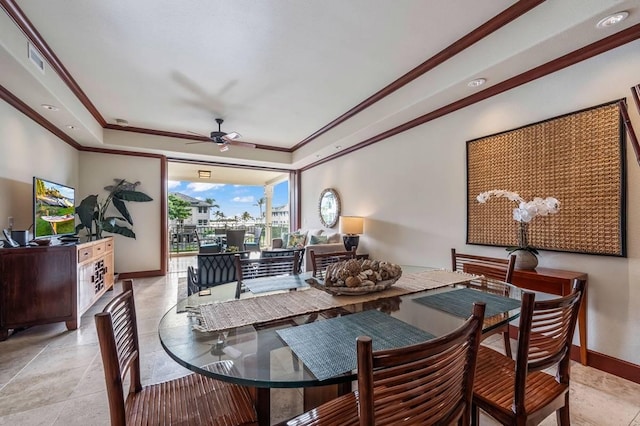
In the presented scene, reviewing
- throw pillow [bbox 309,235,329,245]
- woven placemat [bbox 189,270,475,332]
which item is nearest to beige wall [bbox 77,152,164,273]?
throw pillow [bbox 309,235,329,245]

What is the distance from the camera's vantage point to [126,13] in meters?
2.24

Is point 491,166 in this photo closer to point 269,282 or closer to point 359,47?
point 359,47

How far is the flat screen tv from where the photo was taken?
313 centimetres

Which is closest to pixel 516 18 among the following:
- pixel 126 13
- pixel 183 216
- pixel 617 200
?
pixel 617 200

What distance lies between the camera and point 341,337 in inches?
44.1

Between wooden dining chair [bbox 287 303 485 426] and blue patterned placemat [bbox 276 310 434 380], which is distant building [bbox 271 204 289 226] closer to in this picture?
blue patterned placemat [bbox 276 310 434 380]

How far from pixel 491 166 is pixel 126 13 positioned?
140 inches

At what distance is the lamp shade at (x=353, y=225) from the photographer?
4723mm

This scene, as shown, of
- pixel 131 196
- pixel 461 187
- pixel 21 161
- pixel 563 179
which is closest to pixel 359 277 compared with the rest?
pixel 563 179

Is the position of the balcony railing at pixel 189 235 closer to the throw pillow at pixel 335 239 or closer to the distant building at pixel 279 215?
the distant building at pixel 279 215

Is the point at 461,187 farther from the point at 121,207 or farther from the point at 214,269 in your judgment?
the point at 121,207

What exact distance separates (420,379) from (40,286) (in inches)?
147

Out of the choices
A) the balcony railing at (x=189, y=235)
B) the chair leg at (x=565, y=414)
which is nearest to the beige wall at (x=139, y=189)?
the balcony railing at (x=189, y=235)

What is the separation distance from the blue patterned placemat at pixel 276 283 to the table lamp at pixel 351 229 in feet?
8.79
